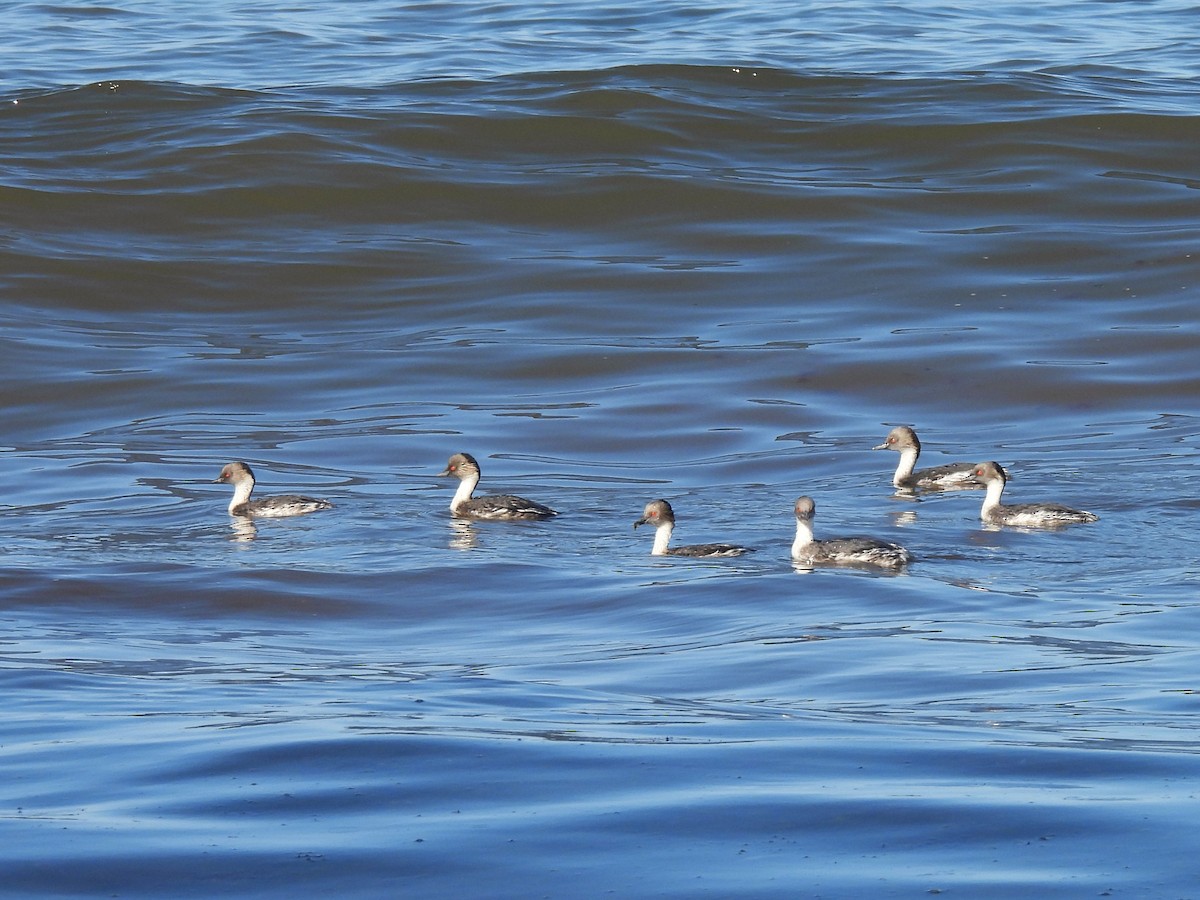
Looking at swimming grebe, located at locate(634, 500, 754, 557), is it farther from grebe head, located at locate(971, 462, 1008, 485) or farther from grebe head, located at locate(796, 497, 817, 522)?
grebe head, located at locate(971, 462, 1008, 485)

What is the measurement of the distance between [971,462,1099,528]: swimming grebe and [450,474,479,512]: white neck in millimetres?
3427

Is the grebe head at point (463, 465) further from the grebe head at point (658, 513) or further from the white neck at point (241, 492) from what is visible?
the grebe head at point (658, 513)

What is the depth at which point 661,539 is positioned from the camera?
11781mm

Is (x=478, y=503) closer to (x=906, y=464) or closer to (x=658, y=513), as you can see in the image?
(x=658, y=513)

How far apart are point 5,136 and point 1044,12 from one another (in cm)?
1871

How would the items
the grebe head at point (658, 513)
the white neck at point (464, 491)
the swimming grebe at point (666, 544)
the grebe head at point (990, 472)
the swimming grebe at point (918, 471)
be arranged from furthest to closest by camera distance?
the swimming grebe at point (918, 471), the white neck at point (464, 491), the grebe head at point (990, 472), the grebe head at point (658, 513), the swimming grebe at point (666, 544)

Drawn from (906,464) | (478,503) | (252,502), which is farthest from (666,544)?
(252,502)

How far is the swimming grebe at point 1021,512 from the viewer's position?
39.5 ft

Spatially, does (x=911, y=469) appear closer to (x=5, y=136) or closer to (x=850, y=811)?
(x=850, y=811)

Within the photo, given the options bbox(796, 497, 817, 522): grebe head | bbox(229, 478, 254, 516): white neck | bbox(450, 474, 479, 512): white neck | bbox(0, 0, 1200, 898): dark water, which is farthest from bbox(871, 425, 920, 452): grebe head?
bbox(229, 478, 254, 516): white neck

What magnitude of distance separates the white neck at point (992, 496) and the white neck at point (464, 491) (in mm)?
3416

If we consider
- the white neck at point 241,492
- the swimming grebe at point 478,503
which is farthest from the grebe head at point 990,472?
the white neck at point 241,492

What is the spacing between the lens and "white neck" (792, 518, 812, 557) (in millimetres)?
11492

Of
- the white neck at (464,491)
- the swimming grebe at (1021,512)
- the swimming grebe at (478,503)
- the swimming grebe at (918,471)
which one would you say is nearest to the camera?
the swimming grebe at (1021,512)
